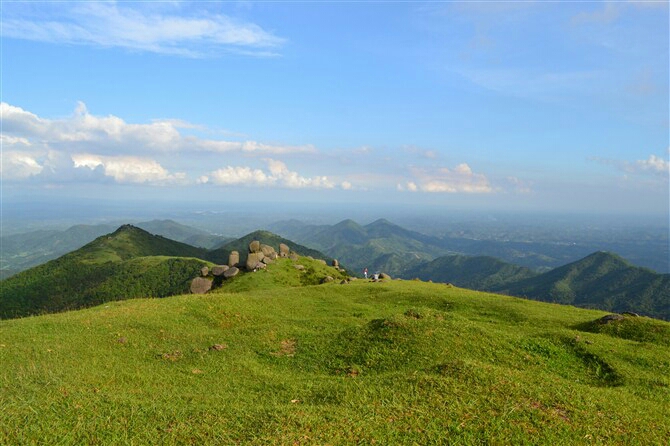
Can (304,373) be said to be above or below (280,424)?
below

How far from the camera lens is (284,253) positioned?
80938mm

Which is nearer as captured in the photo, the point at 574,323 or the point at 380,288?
the point at 574,323

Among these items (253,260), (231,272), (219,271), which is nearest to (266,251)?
(253,260)

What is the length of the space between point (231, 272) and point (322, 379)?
5322 cm

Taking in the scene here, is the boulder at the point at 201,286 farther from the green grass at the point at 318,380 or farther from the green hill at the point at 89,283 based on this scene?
→ the green hill at the point at 89,283

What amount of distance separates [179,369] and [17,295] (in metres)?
172

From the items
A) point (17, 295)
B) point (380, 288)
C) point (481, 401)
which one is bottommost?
point (17, 295)

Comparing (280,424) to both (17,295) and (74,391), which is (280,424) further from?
(17,295)

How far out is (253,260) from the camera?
70.4 metres

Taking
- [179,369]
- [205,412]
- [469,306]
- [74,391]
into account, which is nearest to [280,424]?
[205,412]

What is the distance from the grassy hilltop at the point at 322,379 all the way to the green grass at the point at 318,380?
84 mm

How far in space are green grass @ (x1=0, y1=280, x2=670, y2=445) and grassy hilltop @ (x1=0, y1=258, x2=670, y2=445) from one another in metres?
A: 0.08

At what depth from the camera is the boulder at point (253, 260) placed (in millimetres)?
69188

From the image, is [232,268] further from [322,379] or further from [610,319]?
[610,319]
